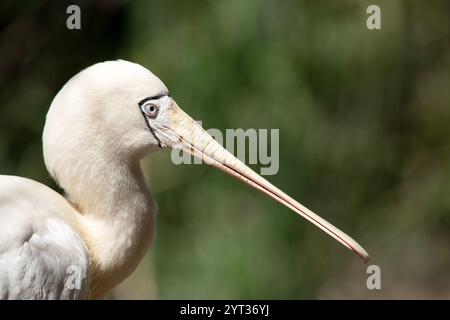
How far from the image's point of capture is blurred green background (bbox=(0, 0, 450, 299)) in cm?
328

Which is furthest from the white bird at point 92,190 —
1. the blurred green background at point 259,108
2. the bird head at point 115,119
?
the blurred green background at point 259,108

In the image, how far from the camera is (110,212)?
1799 mm

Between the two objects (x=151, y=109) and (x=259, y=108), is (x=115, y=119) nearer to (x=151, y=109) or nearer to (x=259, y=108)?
(x=151, y=109)

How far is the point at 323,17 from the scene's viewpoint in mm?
3393

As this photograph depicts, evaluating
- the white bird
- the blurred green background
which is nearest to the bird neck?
the white bird

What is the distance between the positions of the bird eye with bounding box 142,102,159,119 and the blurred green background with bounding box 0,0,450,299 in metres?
1.38

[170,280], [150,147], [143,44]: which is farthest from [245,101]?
[150,147]

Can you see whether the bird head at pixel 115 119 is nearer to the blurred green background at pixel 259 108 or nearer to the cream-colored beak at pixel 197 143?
the cream-colored beak at pixel 197 143

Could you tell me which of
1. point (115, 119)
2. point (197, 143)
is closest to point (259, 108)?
point (197, 143)

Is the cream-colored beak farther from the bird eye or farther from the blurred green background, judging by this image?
the blurred green background

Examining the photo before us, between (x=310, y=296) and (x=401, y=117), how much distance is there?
0.77 m

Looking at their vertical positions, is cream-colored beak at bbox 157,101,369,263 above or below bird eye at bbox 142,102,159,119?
below

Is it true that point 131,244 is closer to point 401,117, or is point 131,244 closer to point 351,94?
point 351,94

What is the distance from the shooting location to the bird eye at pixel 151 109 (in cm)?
182
